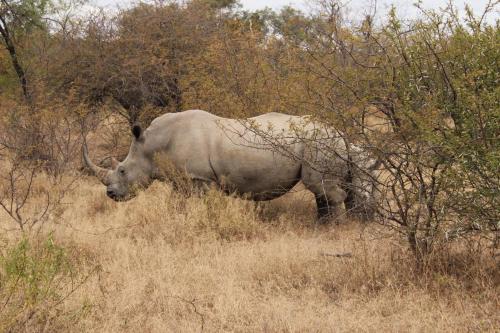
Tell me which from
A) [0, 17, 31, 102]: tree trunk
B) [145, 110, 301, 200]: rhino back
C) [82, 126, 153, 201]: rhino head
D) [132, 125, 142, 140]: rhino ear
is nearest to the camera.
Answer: [145, 110, 301, 200]: rhino back

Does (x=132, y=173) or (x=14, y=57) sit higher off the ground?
(x=14, y=57)

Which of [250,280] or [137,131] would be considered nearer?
[250,280]

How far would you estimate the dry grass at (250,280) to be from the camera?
4.19 meters

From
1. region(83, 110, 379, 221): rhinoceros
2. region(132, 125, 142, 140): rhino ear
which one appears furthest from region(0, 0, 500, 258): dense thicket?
region(132, 125, 142, 140): rhino ear

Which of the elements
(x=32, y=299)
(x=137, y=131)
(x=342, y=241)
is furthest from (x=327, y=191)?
(x=32, y=299)

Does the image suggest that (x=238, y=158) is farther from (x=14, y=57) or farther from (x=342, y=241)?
(x=14, y=57)

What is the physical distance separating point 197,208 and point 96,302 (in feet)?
8.48

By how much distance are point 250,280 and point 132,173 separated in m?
3.60

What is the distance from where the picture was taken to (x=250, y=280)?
16.9 ft

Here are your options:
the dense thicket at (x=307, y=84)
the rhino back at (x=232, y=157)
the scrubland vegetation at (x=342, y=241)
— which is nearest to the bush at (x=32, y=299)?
→ the scrubland vegetation at (x=342, y=241)

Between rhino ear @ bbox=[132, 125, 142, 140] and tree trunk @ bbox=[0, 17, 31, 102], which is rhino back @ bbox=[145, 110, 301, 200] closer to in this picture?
rhino ear @ bbox=[132, 125, 142, 140]

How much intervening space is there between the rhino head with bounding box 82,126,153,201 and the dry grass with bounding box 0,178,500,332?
39.3 inches

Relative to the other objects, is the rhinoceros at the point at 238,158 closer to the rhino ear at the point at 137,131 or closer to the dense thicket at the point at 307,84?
the rhino ear at the point at 137,131

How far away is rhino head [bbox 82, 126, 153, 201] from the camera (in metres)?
8.20
